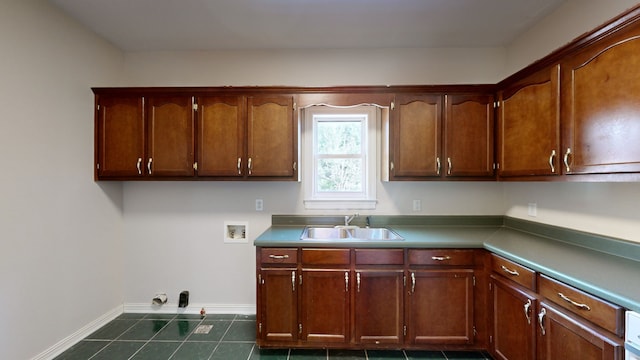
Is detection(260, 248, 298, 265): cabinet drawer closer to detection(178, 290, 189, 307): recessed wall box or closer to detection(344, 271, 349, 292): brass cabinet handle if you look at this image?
detection(344, 271, 349, 292): brass cabinet handle

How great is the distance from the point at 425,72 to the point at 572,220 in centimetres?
174

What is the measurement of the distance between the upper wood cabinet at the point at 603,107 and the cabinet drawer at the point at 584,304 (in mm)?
651

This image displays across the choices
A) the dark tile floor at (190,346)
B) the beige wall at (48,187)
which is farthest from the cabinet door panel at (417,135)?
the beige wall at (48,187)

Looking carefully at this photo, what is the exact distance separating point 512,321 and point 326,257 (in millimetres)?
1316

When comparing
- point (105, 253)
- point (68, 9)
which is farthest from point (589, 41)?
point (105, 253)

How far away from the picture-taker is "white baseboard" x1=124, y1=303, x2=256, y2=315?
2.73m

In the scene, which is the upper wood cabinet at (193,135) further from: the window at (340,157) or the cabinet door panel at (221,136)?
the window at (340,157)

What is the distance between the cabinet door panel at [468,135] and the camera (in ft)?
7.71

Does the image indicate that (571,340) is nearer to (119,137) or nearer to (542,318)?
(542,318)

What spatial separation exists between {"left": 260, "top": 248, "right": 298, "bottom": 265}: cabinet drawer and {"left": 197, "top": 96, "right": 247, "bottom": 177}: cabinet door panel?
0.75 m

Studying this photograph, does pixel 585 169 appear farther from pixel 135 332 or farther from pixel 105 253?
pixel 105 253

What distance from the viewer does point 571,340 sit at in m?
1.36

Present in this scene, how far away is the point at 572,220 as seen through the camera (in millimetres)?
1972

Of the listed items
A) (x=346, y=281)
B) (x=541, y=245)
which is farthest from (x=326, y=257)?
(x=541, y=245)
